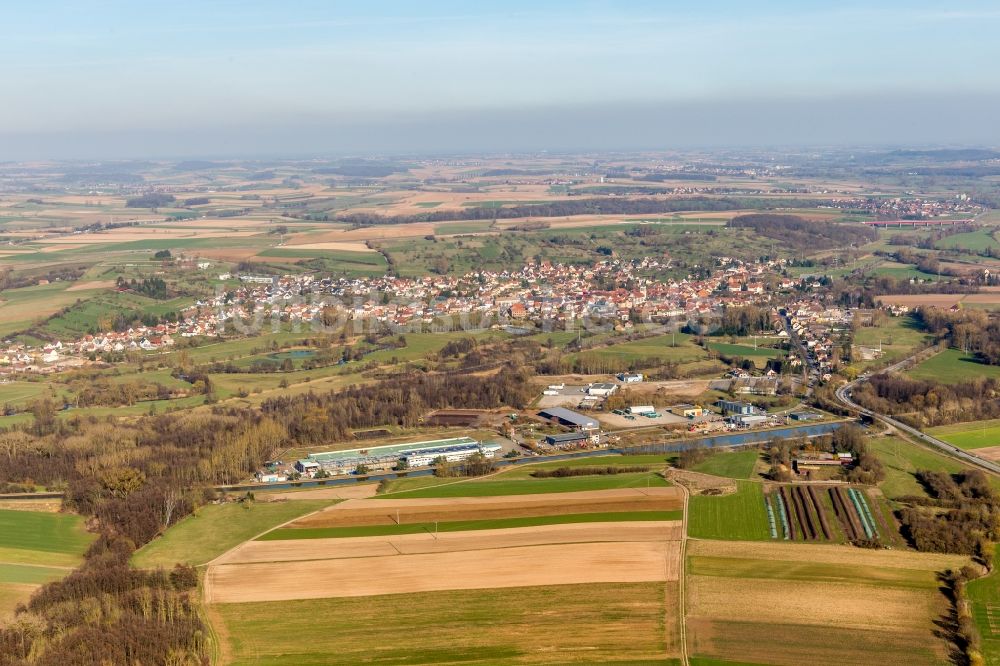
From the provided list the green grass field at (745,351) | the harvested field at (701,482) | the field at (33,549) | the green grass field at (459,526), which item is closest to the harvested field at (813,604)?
the green grass field at (459,526)

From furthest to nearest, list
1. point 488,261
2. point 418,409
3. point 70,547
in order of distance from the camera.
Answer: point 488,261, point 418,409, point 70,547

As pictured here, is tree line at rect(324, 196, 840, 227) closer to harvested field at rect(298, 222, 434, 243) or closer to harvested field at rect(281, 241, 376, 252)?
harvested field at rect(298, 222, 434, 243)

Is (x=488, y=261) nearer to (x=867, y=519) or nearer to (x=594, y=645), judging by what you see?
(x=867, y=519)

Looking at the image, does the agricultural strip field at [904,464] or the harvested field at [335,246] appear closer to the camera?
the agricultural strip field at [904,464]

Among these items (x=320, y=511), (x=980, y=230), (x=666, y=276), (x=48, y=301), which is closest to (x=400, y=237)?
(x=666, y=276)

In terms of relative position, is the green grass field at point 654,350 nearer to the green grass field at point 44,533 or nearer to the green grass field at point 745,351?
the green grass field at point 745,351

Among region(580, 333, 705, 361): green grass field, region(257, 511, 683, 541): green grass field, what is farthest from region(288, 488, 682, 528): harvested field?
region(580, 333, 705, 361): green grass field

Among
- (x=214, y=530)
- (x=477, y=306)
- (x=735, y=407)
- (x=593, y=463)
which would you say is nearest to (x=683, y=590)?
(x=593, y=463)
